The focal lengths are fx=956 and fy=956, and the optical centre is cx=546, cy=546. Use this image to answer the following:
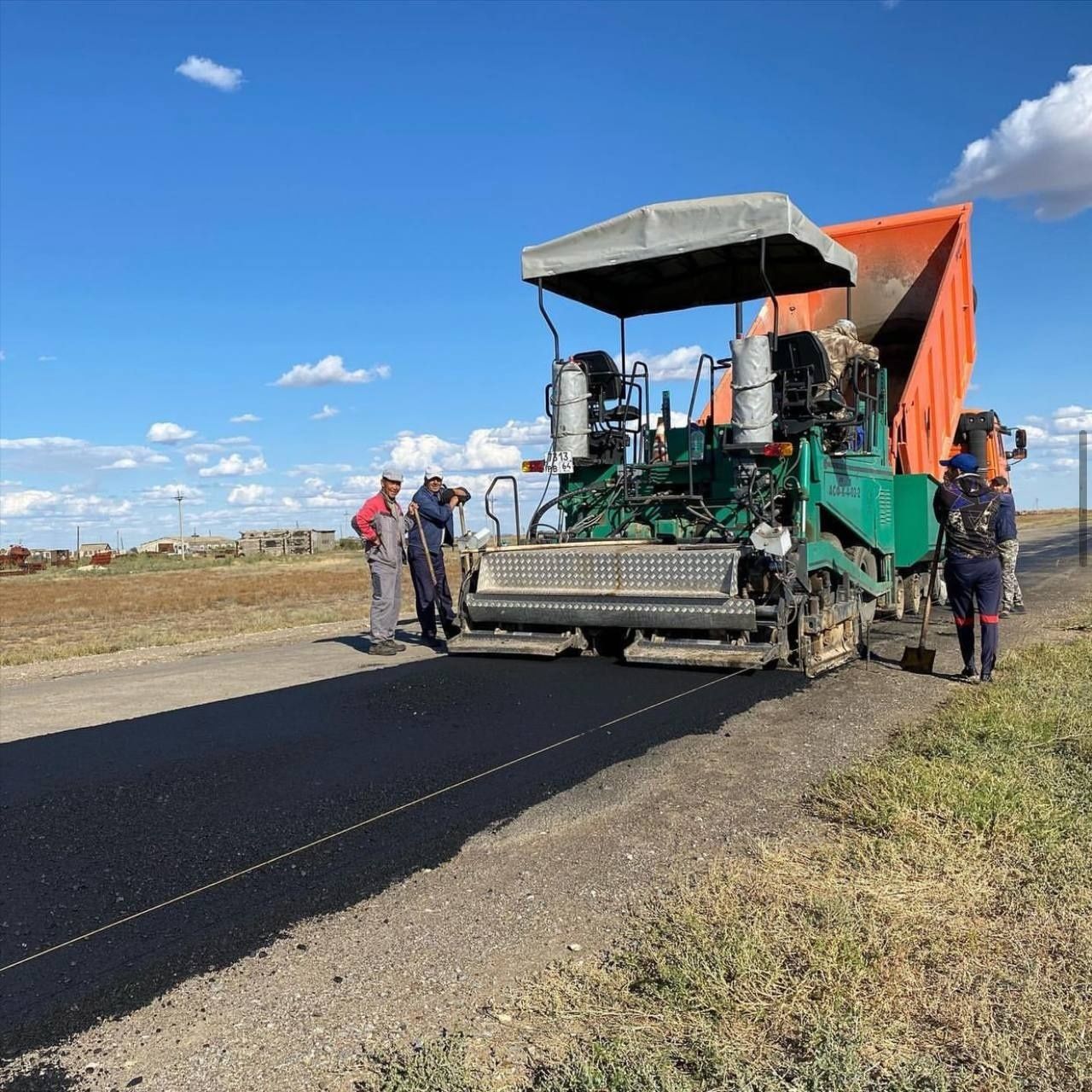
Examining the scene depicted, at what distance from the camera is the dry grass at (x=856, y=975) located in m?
2.14

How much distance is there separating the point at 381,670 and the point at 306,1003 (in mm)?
5287

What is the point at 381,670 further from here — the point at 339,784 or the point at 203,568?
the point at 203,568

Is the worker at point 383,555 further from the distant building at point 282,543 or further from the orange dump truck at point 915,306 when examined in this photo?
the distant building at point 282,543

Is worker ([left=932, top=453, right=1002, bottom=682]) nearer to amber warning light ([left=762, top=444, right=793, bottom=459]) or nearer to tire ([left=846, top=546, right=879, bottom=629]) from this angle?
tire ([left=846, top=546, right=879, bottom=629])

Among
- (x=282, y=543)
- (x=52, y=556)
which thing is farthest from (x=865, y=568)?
(x=52, y=556)

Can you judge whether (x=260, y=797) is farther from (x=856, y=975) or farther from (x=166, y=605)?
(x=166, y=605)

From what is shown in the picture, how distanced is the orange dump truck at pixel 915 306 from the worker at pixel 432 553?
3856 millimetres

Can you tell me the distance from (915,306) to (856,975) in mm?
9789

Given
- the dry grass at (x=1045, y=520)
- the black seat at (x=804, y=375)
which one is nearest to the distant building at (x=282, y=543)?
the dry grass at (x=1045, y=520)

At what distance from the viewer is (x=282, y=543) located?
2248 inches

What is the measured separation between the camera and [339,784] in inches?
180

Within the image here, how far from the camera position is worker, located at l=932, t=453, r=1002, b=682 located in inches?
271

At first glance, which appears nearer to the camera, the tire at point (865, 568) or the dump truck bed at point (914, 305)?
the tire at point (865, 568)

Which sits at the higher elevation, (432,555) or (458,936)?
(432,555)
